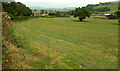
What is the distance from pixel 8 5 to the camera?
4709cm

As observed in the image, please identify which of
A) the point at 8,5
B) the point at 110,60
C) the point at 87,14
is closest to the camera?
the point at 110,60

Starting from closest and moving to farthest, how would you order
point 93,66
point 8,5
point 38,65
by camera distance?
point 38,65 < point 93,66 < point 8,5

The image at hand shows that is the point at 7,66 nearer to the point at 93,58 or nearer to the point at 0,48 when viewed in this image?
the point at 0,48

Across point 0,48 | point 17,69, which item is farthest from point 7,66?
point 0,48

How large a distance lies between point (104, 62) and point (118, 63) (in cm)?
115

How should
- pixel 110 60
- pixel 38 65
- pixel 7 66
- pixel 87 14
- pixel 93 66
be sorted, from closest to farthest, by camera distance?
1. pixel 7 66
2. pixel 38 65
3. pixel 93 66
4. pixel 110 60
5. pixel 87 14

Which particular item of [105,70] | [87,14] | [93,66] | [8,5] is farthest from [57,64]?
[87,14]

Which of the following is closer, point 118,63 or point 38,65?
point 38,65

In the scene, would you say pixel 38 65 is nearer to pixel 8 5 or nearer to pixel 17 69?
pixel 17 69

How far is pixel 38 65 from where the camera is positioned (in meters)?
8.27

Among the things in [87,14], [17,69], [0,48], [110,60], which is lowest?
[110,60]

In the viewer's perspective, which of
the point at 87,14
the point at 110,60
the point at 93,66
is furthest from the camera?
the point at 87,14

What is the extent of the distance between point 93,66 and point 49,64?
11.6ft

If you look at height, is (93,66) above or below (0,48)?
below
